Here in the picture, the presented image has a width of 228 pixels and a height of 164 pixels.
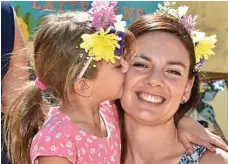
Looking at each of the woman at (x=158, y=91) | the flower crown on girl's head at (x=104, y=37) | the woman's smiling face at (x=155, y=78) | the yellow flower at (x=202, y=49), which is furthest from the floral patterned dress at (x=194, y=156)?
the flower crown on girl's head at (x=104, y=37)

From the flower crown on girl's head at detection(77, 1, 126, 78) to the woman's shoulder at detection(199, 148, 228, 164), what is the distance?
55 centimetres

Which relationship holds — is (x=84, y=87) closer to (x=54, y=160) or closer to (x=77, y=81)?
(x=77, y=81)

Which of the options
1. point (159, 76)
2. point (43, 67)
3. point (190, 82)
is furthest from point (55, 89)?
point (190, 82)

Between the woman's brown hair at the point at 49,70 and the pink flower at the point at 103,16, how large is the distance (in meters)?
0.03

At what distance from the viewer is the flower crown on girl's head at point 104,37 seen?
233 centimetres

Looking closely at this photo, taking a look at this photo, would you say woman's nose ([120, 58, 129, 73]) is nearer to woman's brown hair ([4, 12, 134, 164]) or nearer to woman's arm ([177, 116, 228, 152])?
woman's brown hair ([4, 12, 134, 164])

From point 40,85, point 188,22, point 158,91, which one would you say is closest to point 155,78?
point 158,91

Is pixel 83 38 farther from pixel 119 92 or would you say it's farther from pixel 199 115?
pixel 199 115

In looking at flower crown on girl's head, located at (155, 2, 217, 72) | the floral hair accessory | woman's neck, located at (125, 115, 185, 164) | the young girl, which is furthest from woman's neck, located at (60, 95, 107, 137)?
flower crown on girl's head, located at (155, 2, 217, 72)

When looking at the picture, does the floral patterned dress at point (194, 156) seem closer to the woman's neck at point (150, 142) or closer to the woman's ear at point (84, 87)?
the woman's neck at point (150, 142)

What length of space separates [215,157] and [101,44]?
66cm

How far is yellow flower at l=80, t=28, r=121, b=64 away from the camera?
2320mm

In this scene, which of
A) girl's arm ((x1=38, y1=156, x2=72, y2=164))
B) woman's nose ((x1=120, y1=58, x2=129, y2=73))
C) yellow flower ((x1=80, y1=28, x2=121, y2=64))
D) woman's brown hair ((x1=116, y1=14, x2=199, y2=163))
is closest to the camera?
girl's arm ((x1=38, y1=156, x2=72, y2=164))

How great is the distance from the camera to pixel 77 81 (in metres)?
2.38
